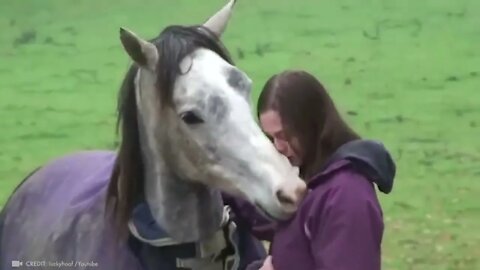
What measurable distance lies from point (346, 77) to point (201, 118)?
747 centimetres

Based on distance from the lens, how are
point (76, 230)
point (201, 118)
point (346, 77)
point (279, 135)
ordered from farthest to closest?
point (346, 77)
point (76, 230)
point (279, 135)
point (201, 118)

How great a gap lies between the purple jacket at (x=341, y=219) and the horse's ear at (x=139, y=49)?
493mm

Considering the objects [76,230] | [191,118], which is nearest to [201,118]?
[191,118]

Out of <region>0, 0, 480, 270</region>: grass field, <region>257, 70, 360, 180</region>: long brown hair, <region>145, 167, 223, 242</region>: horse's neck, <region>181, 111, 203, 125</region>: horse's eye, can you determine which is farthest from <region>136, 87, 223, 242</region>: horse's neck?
<region>0, 0, 480, 270</region>: grass field

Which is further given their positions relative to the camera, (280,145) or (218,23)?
(218,23)

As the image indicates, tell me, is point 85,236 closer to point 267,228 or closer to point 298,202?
point 267,228

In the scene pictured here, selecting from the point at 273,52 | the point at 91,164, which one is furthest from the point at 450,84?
the point at 91,164

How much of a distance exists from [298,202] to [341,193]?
152mm

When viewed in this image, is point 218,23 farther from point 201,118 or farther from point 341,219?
point 341,219

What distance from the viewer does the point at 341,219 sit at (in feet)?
9.49

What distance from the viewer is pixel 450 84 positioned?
9938mm

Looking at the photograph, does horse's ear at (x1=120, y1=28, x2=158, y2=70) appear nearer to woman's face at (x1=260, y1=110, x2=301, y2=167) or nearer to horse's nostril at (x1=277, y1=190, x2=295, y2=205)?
woman's face at (x1=260, y1=110, x2=301, y2=167)

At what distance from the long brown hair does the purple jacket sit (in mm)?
51

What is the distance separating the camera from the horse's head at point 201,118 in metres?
2.90
